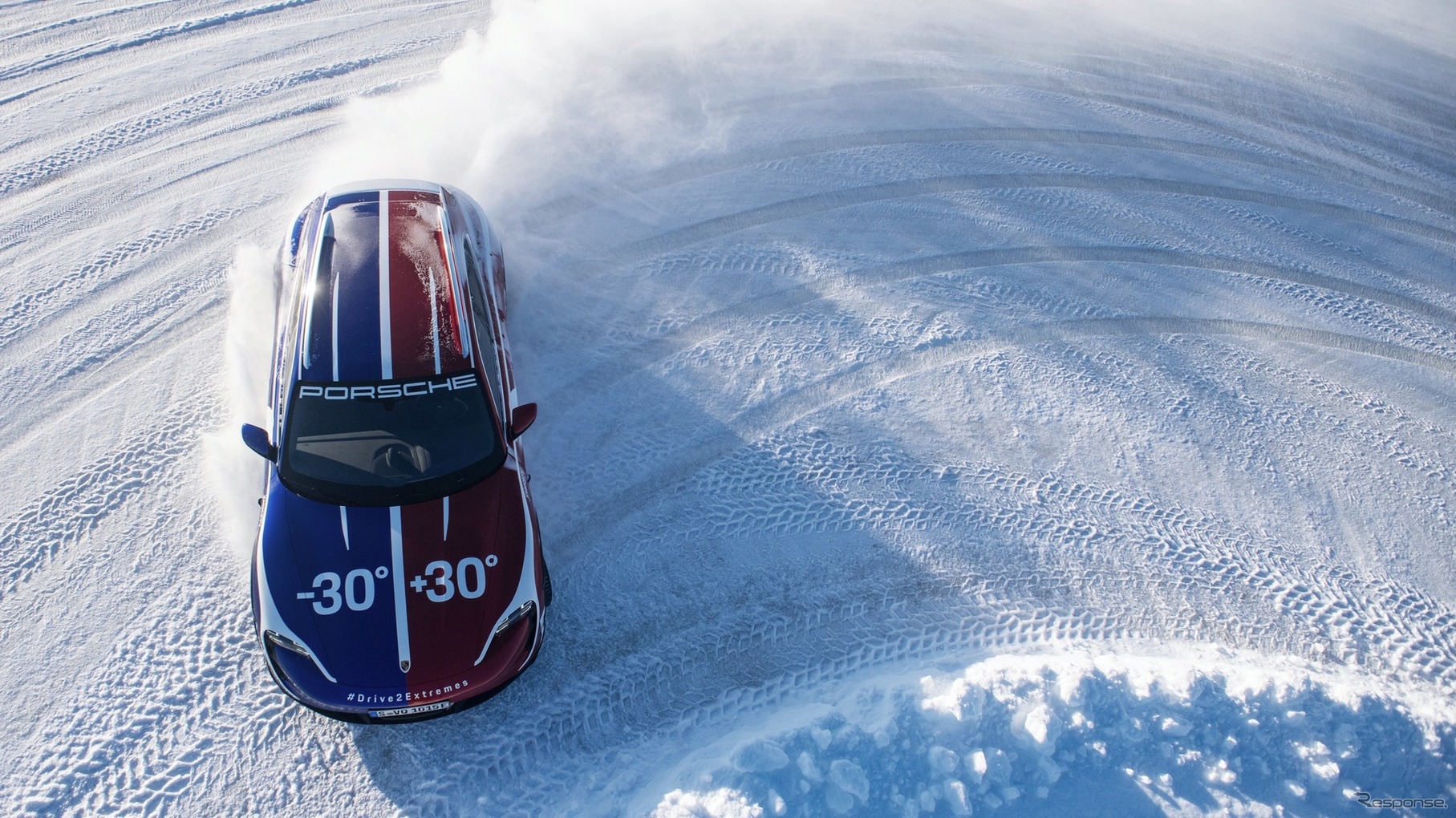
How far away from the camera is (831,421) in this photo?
20.7 ft

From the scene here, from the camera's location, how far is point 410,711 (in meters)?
4.23

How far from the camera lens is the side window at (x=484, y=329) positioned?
5082mm

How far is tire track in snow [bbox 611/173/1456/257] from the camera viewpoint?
315 inches

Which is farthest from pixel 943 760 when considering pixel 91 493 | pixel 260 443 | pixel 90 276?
pixel 90 276

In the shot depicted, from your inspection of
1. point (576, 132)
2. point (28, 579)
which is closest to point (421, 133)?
point (576, 132)

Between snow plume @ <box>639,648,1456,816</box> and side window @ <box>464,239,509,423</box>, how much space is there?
2.36 meters

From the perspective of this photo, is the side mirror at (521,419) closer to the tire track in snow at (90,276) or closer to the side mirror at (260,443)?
the side mirror at (260,443)

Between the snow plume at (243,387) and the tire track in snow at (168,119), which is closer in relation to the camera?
the snow plume at (243,387)

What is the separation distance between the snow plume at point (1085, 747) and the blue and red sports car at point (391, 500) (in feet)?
4.52

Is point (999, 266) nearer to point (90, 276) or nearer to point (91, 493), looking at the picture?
point (91, 493)

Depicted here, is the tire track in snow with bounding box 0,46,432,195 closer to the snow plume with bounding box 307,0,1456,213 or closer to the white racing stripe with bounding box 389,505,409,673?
the snow plume with bounding box 307,0,1456,213

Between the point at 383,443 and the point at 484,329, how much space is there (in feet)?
3.45

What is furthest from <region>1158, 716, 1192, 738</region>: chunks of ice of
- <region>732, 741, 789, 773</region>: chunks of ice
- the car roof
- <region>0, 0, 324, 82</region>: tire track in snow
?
<region>0, 0, 324, 82</region>: tire track in snow

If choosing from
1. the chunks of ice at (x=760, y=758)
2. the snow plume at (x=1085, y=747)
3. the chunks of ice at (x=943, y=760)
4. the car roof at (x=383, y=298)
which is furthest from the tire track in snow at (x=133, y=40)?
the chunks of ice at (x=943, y=760)
